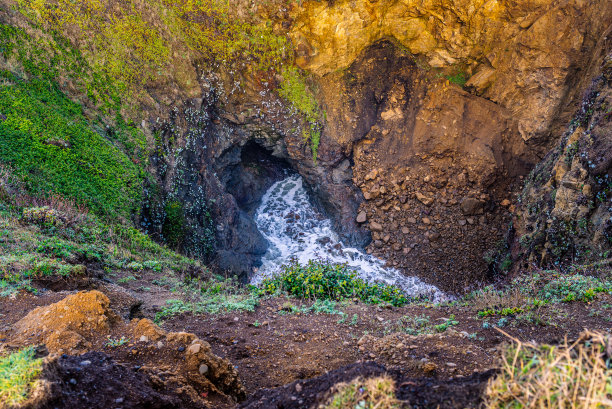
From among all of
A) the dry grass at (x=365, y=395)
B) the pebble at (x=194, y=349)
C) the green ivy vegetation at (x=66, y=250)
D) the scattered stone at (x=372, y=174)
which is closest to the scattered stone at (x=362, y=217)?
the scattered stone at (x=372, y=174)

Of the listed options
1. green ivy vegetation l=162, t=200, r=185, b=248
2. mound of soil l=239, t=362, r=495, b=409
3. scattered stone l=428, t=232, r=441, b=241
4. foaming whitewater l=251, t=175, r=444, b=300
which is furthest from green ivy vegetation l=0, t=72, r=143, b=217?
scattered stone l=428, t=232, r=441, b=241

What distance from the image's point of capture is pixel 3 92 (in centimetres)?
808

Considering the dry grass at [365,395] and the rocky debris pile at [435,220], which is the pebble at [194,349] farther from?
the rocky debris pile at [435,220]

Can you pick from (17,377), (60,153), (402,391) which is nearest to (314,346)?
(402,391)

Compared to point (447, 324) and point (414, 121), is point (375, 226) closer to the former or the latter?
point (414, 121)

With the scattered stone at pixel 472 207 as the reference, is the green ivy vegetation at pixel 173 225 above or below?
below

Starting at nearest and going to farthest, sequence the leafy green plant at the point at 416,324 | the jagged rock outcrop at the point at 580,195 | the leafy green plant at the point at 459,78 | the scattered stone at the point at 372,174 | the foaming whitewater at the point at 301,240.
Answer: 1. the leafy green plant at the point at 416,324
2. the jagged rock outcrop at the point at 580,195
3. the foaming whitewater at the point at 301,240
4. the leafy green plant at the point at 459,78
5. the scattered stone at the point at 372,174

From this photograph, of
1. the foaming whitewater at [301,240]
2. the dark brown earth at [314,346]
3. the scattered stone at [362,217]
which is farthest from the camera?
the scattered stone at [362,217]

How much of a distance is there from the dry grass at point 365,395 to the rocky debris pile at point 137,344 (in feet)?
4.36

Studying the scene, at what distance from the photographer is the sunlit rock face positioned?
9.25m

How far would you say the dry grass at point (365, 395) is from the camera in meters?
1.70

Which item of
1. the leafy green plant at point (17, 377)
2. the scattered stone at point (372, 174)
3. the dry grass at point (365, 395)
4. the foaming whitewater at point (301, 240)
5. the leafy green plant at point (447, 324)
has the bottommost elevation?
the foaming whitewater at point (301, 240)

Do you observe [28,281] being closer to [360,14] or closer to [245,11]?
[245,11]

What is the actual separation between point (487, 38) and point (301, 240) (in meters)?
8.61
